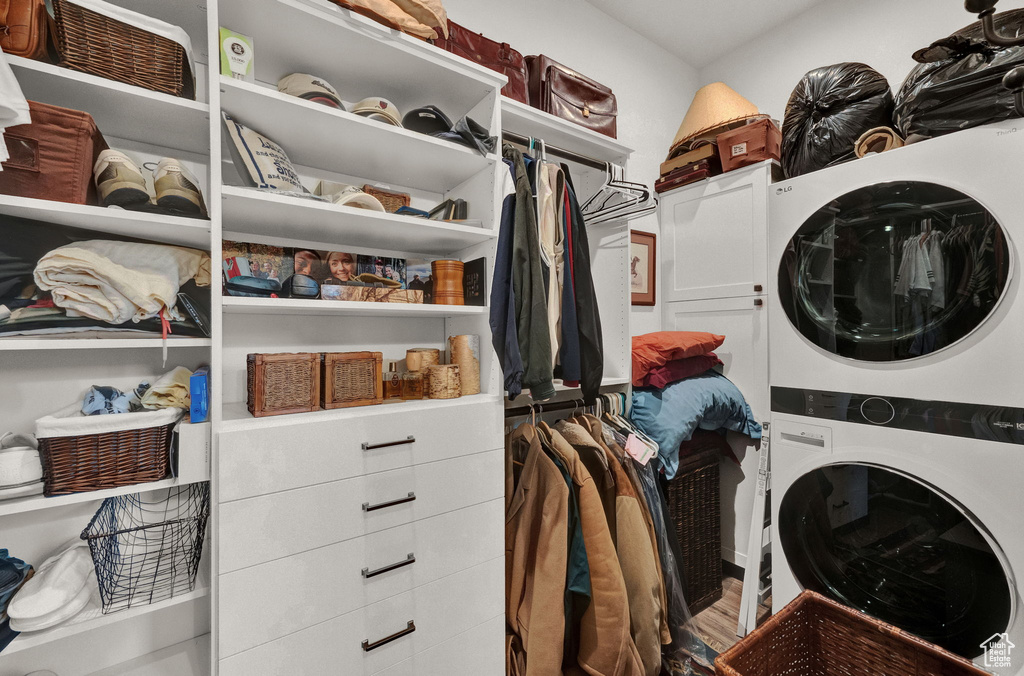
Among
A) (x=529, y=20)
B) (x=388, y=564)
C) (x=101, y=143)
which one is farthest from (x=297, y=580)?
(x=529, y=20)

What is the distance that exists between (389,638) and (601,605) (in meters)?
0.67

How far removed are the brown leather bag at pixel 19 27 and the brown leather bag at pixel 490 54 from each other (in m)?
1.03

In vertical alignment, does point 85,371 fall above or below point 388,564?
above

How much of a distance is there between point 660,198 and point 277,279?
7.04 ft

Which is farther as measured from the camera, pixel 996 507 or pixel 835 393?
pixel 835 393

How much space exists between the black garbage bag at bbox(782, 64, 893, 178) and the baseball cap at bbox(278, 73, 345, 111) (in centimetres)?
178

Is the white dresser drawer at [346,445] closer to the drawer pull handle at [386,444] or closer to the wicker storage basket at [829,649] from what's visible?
the drawer pull handle at [386,444]

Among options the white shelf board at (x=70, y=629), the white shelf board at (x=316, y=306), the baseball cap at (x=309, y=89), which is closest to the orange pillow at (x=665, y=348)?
the white shelf board at (x=316, y=306)

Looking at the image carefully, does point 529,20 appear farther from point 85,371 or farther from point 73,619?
point 73,619

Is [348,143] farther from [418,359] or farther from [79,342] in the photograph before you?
[79,342]

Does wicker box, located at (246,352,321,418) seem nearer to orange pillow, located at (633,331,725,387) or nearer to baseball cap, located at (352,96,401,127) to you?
baseball cap, located at (352,96,401,127)

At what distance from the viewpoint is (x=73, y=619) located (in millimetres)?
938

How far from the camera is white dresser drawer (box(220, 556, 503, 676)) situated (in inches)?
39.6

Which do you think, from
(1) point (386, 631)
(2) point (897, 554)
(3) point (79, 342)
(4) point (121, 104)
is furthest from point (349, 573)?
(2) point (897, 554)
